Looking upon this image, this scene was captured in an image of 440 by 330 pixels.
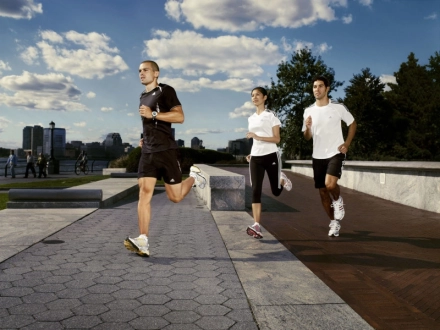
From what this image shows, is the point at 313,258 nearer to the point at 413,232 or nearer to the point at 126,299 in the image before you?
the point at 126,299

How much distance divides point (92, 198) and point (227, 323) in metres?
6.90

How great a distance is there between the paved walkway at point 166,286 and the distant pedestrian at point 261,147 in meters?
0.64

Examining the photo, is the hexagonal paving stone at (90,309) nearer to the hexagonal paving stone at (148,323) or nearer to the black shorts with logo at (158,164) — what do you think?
the hexagonal paving stone at (148,323)

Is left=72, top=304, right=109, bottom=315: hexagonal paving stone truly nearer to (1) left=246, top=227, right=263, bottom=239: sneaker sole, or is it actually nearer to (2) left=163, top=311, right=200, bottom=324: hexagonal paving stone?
(2) left=163, top=311, right=200, bottom=324: hexagonal paving stone

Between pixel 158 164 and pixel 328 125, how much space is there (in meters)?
2.49

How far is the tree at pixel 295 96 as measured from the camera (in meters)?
38.6

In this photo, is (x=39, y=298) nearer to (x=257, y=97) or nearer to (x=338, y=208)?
(x=257, y=97)

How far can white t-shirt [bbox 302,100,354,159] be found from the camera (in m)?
5.82

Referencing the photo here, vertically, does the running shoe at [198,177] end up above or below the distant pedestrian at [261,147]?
below

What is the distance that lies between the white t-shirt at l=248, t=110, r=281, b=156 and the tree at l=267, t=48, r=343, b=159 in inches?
1294

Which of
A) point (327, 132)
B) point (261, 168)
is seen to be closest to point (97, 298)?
point (261, 168)

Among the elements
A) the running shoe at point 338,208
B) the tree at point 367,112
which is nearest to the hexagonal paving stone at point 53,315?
the running shoe at point 338,208

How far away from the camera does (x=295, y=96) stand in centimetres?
3988

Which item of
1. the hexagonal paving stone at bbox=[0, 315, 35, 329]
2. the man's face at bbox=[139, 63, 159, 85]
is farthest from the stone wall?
the hexagonal paving stone at bbox=[0, 315, 35, 329]
